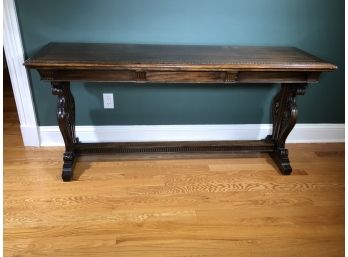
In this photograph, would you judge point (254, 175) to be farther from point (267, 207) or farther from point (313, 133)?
point (313, 133)

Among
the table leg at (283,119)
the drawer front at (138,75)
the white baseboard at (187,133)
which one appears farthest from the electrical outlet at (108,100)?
the table leg at (283,119)

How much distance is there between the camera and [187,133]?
203 centimetres

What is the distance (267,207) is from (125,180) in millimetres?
812

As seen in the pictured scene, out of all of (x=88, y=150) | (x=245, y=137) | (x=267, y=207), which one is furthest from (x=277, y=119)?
(x=88, y=150)

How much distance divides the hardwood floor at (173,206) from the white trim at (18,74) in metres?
0.14

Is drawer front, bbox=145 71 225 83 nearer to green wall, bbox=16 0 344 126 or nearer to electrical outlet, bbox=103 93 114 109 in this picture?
green wall, bbox=16 0 344 126

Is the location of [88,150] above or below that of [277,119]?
below

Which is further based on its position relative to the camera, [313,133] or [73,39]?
[313,133]

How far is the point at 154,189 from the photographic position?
1611mm

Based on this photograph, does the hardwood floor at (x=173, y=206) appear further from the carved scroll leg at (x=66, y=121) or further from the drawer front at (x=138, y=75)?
the drawer front at (x=138, y=75)

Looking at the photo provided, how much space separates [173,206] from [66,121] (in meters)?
0.75

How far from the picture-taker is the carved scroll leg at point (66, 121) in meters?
1.50

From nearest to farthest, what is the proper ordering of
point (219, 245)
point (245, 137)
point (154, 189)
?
point (219, 245), point (154, 189), point (245, 137)

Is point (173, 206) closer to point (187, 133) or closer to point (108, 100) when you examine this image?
point (187, 133)
